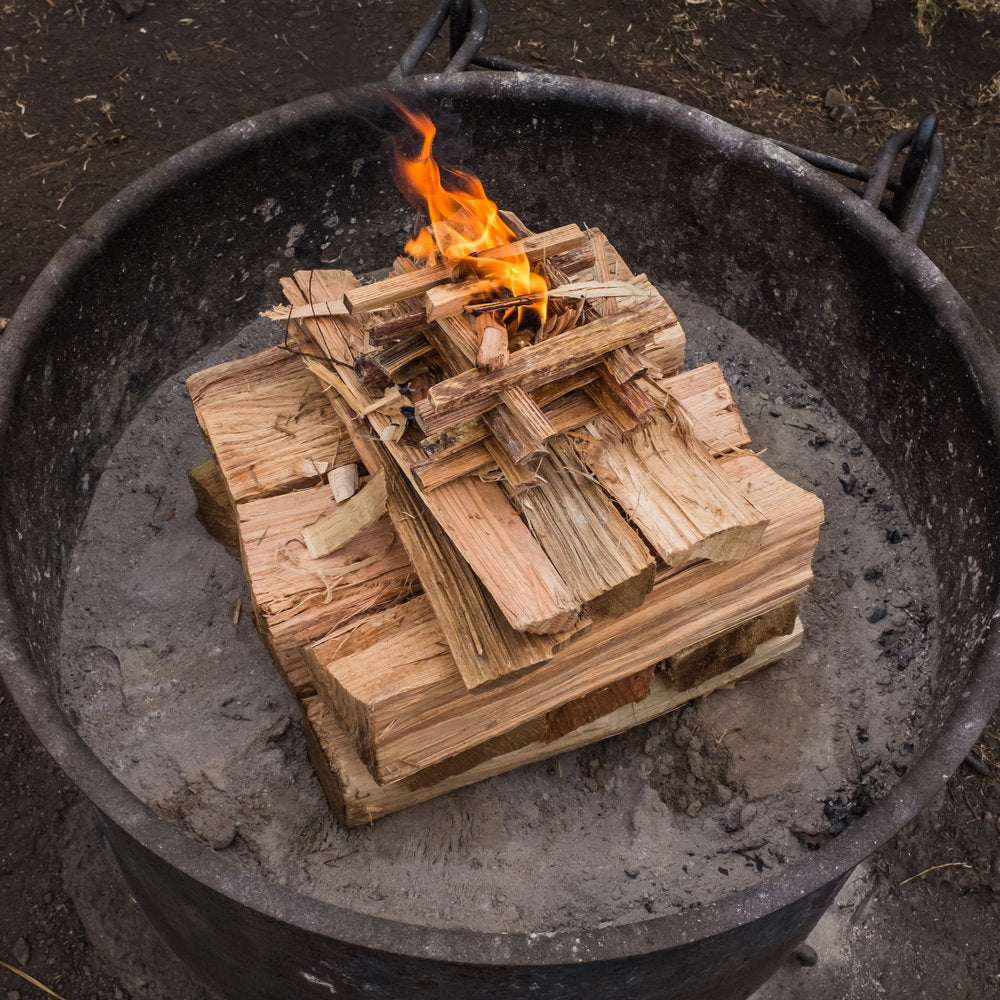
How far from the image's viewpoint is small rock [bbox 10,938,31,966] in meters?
2.78

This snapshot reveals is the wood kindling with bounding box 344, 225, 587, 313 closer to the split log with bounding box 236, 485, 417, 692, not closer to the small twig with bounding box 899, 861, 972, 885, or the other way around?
the split log with bounding box 236, 485, 417, 692

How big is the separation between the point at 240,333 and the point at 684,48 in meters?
2.97

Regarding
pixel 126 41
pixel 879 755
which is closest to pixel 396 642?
pixel 879 755

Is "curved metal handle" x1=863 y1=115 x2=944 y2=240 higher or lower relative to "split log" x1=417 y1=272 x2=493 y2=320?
lower

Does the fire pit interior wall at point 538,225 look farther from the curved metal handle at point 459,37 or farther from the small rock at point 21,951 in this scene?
the small rock at point 21,951

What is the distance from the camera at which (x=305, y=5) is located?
4938mm

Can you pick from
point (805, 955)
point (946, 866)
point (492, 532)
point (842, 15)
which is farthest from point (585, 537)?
point (842, 15)

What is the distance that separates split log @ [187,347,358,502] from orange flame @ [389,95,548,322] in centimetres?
45

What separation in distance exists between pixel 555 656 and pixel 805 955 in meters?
1.34

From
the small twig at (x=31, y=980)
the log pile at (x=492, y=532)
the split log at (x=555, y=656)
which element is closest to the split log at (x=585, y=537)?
the log pile at (x=492, y=532)

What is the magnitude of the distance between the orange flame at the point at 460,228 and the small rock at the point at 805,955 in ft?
6.11

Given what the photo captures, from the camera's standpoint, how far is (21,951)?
2.79m

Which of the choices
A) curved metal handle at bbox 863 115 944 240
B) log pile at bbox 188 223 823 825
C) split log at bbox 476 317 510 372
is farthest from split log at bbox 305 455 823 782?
curved metal handle at bbox 863 115 944 240

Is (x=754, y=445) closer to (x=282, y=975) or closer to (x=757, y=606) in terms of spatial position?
(x=757, y=606)
